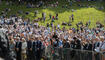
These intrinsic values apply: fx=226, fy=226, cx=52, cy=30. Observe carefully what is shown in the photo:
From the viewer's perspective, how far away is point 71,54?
11289mm

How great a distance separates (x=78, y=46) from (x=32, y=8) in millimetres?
28951

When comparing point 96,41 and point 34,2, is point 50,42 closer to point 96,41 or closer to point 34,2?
point 96,41

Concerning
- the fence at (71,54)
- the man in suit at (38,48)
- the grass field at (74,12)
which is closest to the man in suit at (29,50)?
the man in suit at (38,48)

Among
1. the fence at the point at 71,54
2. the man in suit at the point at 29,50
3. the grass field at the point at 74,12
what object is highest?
the fence at the point at 71,54

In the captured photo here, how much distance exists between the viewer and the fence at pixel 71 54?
33.8 ft

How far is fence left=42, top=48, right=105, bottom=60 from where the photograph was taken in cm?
1030

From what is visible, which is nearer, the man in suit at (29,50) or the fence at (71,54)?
the fence at (71,54)

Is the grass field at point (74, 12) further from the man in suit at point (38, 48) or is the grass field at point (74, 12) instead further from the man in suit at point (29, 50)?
the man in suit at point (38, 48)

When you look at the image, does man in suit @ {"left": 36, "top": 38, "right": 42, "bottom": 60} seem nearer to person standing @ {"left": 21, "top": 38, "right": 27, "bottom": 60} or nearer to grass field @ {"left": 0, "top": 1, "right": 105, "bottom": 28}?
person standing @ {"left": 21, "top": 38, "right": 27, "bottom": 60}

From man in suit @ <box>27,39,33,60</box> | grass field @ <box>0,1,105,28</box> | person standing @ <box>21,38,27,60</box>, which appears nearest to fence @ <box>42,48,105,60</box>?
man in suit @ <box>27,39,33,60</box>

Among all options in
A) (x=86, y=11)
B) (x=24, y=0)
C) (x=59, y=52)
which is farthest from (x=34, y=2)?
(x=59, y=52)

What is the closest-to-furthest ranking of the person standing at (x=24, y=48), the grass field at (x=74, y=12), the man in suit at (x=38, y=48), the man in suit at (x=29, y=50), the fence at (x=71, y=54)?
the fence at (x=71, y=54) → the man in suit at (x=38, y=48) → the person standing at (x=24, y=48) → the man in suit at (x=29, y=50) → the grass field at (x=74, y=12)

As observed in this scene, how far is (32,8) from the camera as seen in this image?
40.9 metres

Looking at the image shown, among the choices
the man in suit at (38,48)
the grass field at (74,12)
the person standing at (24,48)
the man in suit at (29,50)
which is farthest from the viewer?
the grass field at (74,12)
